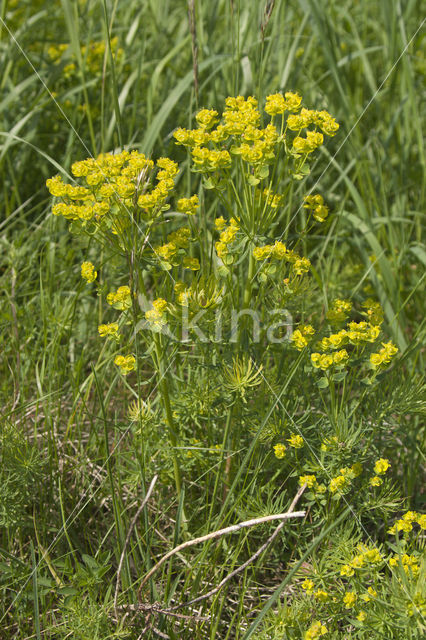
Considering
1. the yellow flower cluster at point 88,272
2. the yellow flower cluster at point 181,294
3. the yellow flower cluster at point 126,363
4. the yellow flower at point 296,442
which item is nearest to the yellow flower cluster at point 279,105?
the yellow flower cluster at point 181,294

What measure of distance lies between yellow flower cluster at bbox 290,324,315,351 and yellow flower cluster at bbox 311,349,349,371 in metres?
0.04

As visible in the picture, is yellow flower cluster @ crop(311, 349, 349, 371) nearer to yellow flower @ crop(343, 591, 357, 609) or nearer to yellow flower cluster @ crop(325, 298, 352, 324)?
yellow flower cluster @ crop(325, 298, 352, 324)

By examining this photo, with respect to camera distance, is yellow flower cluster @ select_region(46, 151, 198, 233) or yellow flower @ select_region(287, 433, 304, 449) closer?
yellow flower cluster @ select_region(46, 151, 198, 233)

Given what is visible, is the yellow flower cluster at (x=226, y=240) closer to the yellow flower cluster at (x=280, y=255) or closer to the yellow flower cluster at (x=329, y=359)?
the yellow flower cluster at (x=280, y=255)

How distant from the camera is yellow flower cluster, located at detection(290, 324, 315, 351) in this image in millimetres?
1755

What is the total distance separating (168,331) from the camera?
1.71 metres

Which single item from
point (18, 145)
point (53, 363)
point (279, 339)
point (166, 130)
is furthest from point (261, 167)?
point (18, 145)

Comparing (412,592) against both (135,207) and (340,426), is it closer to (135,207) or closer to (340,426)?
(340,426)

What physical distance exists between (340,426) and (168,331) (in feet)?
1.70

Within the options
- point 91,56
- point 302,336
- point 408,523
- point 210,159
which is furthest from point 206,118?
point 91,56

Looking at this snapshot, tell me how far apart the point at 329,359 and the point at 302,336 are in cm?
9

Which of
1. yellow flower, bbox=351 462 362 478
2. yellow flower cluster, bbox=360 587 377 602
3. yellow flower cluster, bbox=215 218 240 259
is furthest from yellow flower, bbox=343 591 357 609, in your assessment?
yellow flower cluster, bbox=215 218 240 259

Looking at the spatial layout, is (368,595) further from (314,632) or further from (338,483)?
(338,483)

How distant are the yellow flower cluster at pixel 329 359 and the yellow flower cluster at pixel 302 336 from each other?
0.04 m
